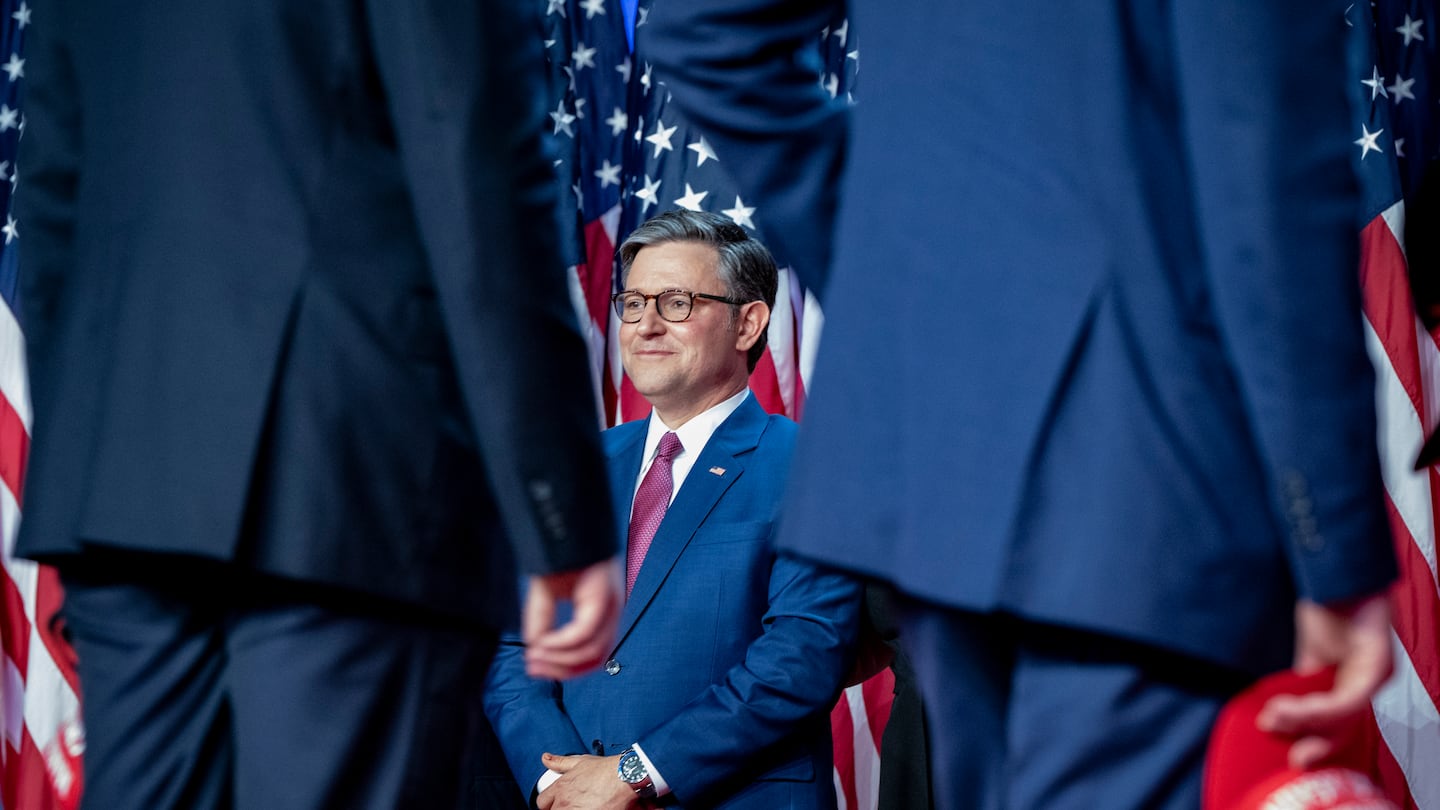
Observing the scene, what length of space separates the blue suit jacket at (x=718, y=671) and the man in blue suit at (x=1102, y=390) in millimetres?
1054

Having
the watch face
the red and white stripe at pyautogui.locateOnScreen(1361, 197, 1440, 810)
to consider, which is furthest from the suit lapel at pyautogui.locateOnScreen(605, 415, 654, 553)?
the red and white stripe at pyautogui.locateOnScreen(1361, 197, 1440, 810)

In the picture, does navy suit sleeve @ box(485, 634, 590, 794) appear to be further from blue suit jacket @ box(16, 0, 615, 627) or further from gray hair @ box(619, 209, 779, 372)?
blue suit jacket @ box(16, 0, 615, 627)

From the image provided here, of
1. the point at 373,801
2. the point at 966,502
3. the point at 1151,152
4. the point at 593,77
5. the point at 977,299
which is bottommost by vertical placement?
the point at 373,801

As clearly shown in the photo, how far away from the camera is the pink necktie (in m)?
2.32

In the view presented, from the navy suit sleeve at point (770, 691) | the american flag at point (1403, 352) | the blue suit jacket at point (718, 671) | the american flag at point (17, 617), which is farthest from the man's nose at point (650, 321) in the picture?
the american flag at point (17, 617)

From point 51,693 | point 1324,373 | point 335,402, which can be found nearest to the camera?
point 1324,373

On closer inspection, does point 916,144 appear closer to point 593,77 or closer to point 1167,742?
point 1167,742

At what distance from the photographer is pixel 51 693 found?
4.34 meters

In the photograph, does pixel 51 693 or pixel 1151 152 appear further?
pixel 51 693

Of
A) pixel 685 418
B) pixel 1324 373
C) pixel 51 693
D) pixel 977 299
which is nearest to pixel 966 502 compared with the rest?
pixel 977 299

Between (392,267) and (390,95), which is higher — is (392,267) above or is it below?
below

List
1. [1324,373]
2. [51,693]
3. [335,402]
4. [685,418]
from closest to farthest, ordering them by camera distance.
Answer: [1324,373] < [335,402] < [685,418] < [51,693]

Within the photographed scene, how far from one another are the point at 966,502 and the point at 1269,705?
0.81 ft

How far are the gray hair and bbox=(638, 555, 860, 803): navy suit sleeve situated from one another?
62 centimetres
